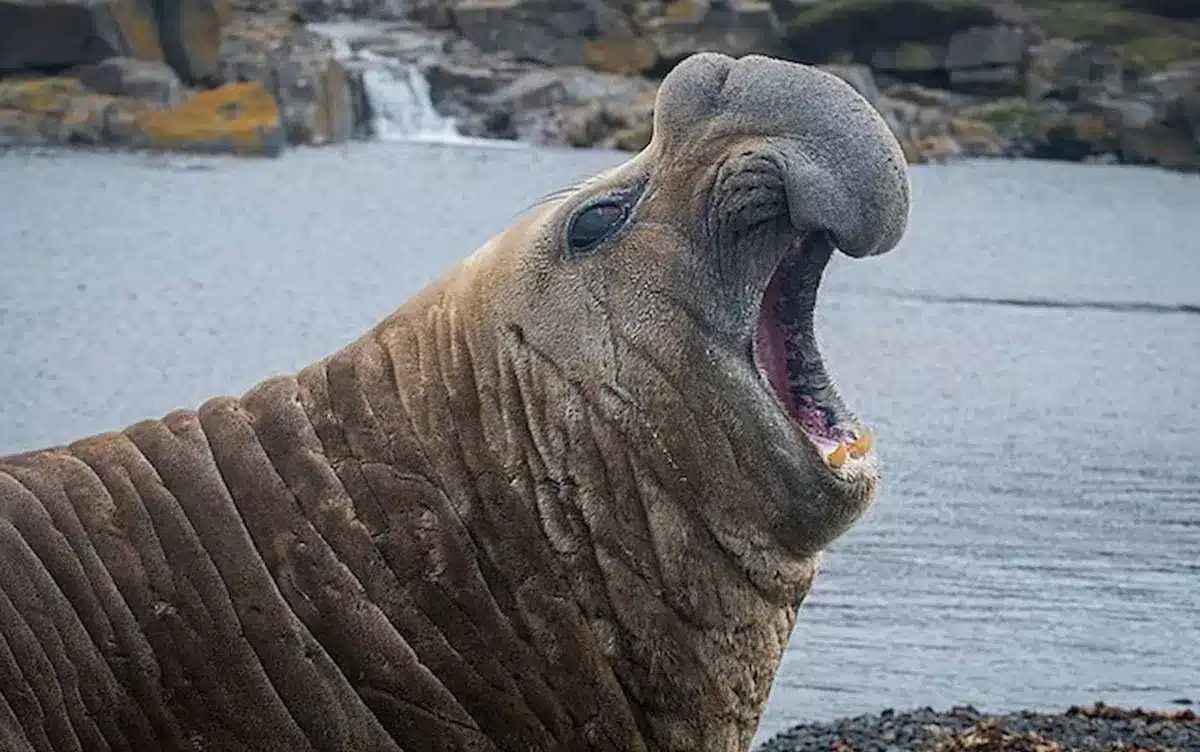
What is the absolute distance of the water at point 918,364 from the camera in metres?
5.77

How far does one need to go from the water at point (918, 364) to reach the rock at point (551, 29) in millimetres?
14754

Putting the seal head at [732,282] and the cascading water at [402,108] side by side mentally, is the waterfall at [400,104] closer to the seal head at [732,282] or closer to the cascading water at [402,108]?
the cascading water at [402,108]

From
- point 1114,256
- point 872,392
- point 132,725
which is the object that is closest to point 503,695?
point 132,725

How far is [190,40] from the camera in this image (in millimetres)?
27578

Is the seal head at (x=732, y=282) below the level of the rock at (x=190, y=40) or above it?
above

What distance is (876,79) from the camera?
35.6m

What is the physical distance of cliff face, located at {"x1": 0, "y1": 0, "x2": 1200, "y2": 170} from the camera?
86.9ft

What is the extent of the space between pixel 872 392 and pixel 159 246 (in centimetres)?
660

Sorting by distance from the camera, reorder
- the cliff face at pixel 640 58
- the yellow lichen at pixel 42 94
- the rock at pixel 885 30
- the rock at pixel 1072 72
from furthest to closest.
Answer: the rock at pixel 885 30 < the rock at pixel 1072 72 < the cliff face at pixel 640 58 < the yellow lichen at pixel 42 94

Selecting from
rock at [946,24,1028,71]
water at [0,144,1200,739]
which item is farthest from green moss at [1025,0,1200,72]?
water at [0,144,1200,739]

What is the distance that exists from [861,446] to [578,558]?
462 mm

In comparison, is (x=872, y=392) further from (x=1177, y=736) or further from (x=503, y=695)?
(x=503, y=695)

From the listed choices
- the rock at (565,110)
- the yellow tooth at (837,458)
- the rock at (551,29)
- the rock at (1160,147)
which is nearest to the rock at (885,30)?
the rock at (551,29)

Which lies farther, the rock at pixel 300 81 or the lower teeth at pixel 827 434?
the rock at pixel 300 81
